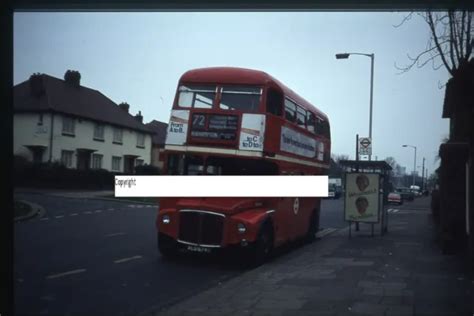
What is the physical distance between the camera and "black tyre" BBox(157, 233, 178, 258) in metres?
11.5

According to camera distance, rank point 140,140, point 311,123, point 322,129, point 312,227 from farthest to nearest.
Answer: point 312,227 < point 311,123 < point 322,129 < point 140,140

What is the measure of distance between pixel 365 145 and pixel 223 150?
9.01 ft

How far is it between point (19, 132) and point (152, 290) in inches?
133

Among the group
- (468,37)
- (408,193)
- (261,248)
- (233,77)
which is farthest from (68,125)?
(408,193)

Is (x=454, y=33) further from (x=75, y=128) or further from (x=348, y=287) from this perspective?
(x=75, y=128)

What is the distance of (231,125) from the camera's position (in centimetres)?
1070

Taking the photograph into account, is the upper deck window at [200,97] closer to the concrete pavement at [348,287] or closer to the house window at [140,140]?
the house window at [140,140]

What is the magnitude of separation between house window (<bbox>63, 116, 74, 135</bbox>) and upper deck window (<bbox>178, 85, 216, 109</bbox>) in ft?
8.54

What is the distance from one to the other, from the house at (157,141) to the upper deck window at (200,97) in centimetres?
86

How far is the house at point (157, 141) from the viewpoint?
935 centimetres

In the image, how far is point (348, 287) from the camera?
26.7 feet

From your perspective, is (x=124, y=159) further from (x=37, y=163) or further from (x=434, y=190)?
(x=434, y=190)

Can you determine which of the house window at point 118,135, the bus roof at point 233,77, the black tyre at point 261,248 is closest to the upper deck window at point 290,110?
the bus roof at point 233,77

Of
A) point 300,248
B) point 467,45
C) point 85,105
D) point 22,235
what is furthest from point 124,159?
point 300,248
